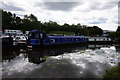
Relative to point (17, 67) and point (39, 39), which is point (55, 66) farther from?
point (39, 39)

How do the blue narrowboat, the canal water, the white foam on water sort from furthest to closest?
1. the blue narrowboat
2. the white foam on water
3. the canal water

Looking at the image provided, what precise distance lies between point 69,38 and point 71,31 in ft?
185

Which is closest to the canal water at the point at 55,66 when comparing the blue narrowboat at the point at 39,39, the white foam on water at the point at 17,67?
the white foam on water at the point at 17,67

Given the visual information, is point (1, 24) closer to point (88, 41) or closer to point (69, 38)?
point (69, 38)

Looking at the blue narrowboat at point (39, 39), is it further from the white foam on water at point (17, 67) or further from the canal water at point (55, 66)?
the white foam on water at point (17, 67)

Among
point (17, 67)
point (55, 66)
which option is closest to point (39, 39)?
point (17, 67)

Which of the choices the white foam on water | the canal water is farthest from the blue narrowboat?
the white foam on water

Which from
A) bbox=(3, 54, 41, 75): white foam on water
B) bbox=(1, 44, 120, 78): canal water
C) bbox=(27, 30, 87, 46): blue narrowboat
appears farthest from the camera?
bbox=(27, 30, 87, 46): blue narrowboat

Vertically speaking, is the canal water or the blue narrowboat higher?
the blue narrowboat

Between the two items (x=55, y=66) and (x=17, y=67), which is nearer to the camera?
(x=17, y=67)

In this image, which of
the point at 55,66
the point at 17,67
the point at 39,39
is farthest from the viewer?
the point at 39,39

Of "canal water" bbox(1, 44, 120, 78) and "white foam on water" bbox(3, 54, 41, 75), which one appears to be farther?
"white foam on water" bbox(3, 54, 41, 75)

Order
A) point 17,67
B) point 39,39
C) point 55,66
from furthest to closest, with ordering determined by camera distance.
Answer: point 39,39
point 55,66
point 17,67

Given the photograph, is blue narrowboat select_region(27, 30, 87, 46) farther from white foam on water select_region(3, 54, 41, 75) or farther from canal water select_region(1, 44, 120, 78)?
white foam on water select_region(3, 54, 41, 75)
